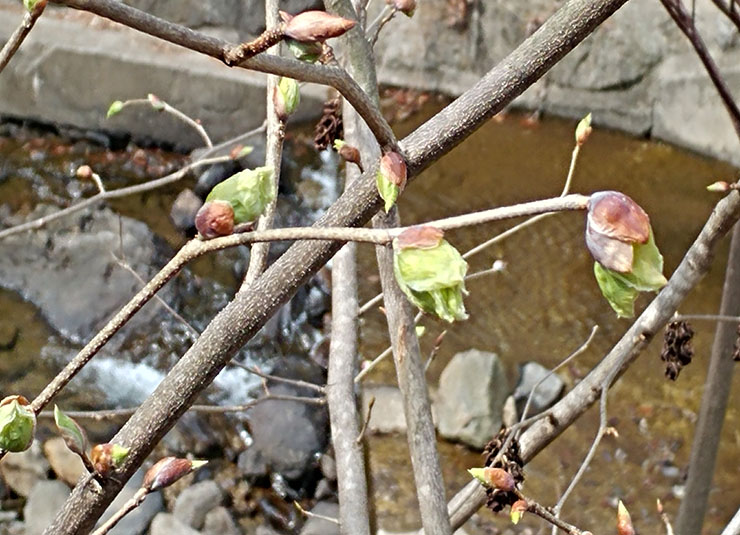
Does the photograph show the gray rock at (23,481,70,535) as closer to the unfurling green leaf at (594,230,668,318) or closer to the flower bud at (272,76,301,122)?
the flower bud at (272,76,301,122)

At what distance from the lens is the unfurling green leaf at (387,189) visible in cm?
59

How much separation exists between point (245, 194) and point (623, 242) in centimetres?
29

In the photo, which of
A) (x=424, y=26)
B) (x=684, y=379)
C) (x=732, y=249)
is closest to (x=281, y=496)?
(x=684, y=379)

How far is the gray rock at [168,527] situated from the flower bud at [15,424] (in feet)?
7.41

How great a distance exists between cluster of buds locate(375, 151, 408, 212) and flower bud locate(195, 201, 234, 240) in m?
0.12

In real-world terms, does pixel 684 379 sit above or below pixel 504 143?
below

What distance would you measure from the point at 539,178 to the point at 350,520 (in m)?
3.70

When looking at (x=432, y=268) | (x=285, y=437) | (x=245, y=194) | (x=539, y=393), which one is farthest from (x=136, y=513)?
(x=432, y=268)

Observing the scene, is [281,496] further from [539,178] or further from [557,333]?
[539,178]

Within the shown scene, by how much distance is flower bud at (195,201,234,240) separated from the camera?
22.5 inches

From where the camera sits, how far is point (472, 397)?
3.09m

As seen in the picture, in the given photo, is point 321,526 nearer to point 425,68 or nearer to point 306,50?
point 306,50

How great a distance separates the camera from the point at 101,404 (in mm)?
3332

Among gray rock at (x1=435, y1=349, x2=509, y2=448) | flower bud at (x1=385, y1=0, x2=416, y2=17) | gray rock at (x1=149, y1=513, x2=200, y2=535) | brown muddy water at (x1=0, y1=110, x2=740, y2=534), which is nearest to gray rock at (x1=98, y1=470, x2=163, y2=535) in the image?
gray rock at (x1=149, y1=513, x2=200, y2=535)
